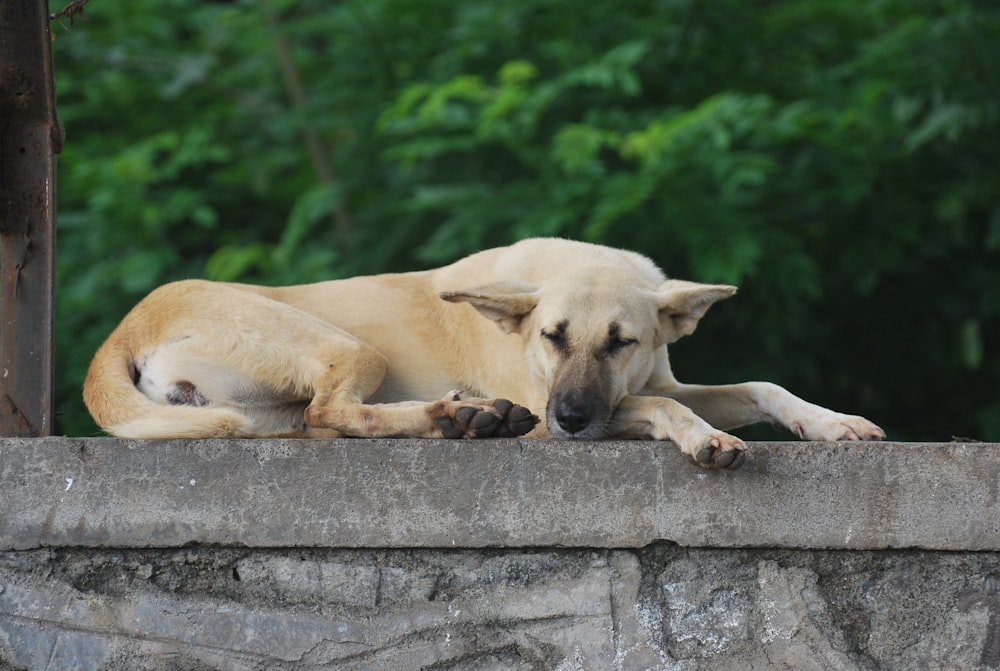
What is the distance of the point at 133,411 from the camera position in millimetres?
3641

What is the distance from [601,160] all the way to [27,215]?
3963 millimetres

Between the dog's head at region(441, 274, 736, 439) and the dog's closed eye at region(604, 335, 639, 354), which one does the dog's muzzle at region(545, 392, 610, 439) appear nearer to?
the dog's head at region(441, 274, 736, 439)

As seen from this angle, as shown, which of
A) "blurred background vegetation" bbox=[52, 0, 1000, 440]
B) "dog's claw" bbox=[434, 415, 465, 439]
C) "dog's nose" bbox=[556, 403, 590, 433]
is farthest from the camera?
"blurred background vegetation" bbox=[52, 0, 1000, 440]

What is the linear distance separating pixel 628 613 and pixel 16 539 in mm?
1686

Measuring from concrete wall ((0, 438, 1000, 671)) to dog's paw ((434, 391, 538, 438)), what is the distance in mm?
239

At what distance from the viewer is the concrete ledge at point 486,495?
309 cm

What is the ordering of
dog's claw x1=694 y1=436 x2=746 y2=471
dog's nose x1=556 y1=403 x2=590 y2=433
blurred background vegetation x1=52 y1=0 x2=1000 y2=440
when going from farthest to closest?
blurred background vegetation x1=52 y1=0 x2=1000 y2=440, dog's nose x1=556 y1=403 x2=590 y2=433, dog's claw x1=694 y1=436 x2=746 y2=471

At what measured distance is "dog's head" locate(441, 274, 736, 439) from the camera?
3697 millimetres

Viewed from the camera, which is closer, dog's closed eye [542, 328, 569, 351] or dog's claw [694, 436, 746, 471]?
dog's claw [694, 436, 746, 471]

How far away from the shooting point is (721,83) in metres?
7.78

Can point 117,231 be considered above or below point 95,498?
below

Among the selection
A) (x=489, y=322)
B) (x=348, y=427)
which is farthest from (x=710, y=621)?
(x=489, y=322)

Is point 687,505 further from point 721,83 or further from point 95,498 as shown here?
point 721,83

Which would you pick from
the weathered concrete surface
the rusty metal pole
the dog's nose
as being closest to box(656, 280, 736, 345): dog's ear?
the dog's nose
